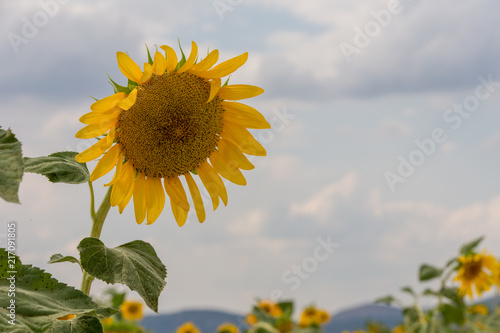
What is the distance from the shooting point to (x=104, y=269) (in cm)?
128

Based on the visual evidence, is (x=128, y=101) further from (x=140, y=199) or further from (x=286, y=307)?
(x=286, y=307)

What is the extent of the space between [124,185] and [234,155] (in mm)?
320

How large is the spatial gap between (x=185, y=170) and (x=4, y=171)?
0.75 meters

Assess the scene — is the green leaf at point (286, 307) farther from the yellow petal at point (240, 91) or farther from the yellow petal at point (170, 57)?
the yellow petal at point (170, 57)

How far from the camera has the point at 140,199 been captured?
64.1 inches

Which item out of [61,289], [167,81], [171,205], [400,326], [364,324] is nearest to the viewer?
[61,289]

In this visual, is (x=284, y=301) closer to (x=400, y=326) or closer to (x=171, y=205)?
(x=400, y=326)

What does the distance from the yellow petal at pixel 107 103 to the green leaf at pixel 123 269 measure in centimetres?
31

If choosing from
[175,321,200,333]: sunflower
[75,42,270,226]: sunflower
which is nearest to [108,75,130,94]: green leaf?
[75,42,270,226]: sunflower

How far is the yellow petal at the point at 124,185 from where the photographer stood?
1509 millimetres

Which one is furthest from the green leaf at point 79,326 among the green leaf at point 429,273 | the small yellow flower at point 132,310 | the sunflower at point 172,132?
the small yellow flower at point 132,310

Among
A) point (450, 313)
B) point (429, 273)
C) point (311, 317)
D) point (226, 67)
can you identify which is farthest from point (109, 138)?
point (311, 317)

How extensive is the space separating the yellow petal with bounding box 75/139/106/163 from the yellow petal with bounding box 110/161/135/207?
0.10 meters

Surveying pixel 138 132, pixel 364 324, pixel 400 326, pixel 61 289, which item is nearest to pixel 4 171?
pixel 61 289
